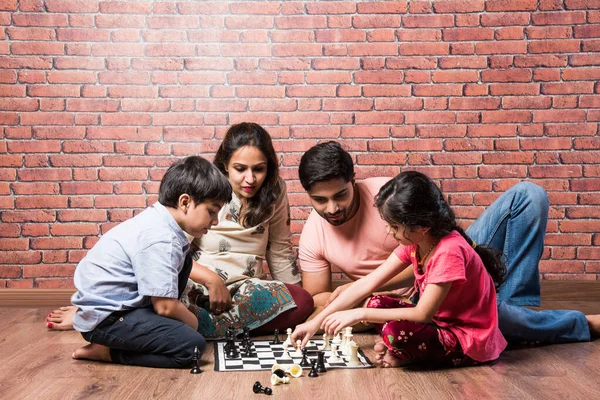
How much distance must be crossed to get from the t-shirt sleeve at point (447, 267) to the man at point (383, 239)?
0.50 metres

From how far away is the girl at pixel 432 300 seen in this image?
2.35 metres

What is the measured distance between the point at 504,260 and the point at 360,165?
51.9 inches

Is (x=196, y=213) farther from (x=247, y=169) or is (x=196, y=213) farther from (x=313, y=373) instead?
(x=313, y=373)

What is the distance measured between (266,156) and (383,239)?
0.69m

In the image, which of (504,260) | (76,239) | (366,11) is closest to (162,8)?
(366,11)

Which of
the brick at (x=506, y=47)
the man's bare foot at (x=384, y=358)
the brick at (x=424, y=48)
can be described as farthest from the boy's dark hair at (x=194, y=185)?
the brick at (x=506, y=47)

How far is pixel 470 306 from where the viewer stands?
97.8 inches

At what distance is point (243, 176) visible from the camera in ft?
10.0

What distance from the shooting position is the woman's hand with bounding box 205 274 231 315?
116 inches

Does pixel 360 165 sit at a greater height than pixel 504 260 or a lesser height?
greater

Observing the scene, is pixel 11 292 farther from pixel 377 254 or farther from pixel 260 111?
pixel 377 254

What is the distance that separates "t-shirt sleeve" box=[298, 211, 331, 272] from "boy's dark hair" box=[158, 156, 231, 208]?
2.50 feet

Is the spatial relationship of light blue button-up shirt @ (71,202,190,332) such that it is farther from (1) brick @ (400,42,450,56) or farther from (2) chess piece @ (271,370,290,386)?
(1) brick @ (400,42,450,56)

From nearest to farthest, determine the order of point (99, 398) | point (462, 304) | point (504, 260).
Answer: point (99, 398) → point (462, 304) → point (504, 260)
